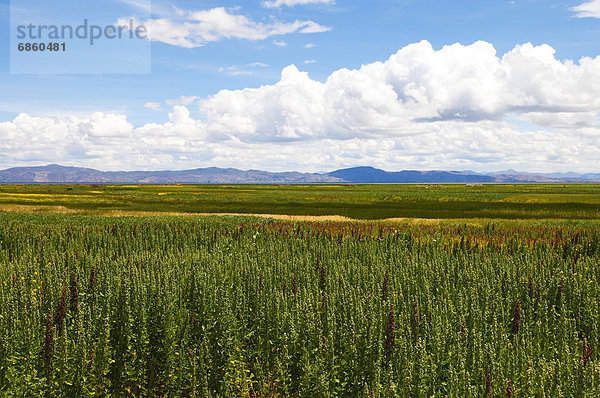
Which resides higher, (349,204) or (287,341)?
(287,341)

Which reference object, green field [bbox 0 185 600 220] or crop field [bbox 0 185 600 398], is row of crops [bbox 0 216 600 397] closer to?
crop field [bbox 0 185 600 398]

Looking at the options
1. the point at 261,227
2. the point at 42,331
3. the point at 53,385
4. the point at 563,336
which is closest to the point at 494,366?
the point at 563,336

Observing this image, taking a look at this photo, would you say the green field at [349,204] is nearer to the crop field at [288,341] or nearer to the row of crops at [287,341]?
the crop field at [288,341]

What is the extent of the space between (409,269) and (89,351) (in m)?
8.36

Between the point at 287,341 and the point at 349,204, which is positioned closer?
the point at 287,341

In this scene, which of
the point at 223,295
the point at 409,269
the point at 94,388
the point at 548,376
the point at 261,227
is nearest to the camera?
the point at 548,376

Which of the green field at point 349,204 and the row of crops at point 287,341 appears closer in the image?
the row of crops at point 287,341

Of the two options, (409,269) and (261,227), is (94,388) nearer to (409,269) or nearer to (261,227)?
(409,269)

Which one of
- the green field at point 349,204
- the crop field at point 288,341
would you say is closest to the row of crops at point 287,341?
the crop field at point 288,341

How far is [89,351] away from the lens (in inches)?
257

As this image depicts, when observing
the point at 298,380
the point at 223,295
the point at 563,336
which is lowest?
the point at 298,380

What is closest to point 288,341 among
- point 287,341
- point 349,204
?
point 287,341

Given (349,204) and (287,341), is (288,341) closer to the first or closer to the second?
(287,341)

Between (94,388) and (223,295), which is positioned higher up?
(223,295)
